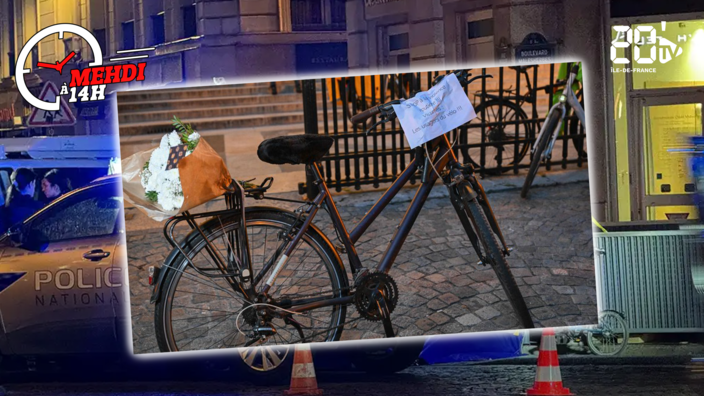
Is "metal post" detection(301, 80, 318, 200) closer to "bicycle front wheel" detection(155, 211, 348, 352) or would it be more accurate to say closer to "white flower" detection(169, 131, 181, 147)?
"bicycle front wheel" detection(155, 211, 348, 352)

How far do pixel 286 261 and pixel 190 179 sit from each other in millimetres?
643

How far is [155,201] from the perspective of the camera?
3.86 meters

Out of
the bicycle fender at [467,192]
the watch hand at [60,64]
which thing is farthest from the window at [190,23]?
the bicycle fender at [467,192]

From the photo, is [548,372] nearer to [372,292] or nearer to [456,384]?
[456,384]

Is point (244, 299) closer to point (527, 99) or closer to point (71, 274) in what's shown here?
point (71, 274)

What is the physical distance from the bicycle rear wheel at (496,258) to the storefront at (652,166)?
3.11 ft

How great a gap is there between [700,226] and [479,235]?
160 centimetres

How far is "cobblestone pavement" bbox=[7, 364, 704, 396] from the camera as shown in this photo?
450cm

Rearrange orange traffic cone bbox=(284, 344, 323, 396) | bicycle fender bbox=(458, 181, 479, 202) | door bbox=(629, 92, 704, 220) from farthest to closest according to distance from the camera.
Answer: door bbox=(629, 92, 704, 220)
orange traffic cone bbox=(284, 344, 323, 396)
bicycle fender bbox=(458, 181, 479, 202)

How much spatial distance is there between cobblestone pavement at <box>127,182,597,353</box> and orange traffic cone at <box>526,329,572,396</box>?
185 millimetres

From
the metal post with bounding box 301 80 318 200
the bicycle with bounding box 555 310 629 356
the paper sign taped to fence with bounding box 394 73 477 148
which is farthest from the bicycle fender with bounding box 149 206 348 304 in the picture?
the bicycle with bounding box 555 310 629 356

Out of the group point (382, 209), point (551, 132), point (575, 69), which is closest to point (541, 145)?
point (551, 132)

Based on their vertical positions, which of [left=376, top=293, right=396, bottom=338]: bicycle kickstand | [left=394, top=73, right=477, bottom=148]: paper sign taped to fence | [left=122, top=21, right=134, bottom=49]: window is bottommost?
[left=376, top=293, right=396, bottom=338]: bicycle kickstand

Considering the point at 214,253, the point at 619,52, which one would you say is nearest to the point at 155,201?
the point at 214,253
